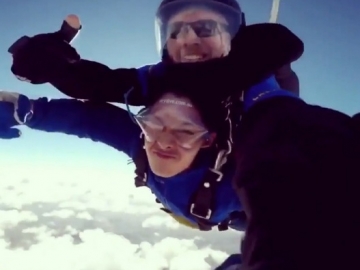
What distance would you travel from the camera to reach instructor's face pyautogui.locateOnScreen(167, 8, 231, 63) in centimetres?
192

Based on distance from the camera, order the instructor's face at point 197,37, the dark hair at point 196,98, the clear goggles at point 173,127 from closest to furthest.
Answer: the dark hair at point 196,98, the clear goggles at point 173,127, the instructor's face at point 197,37

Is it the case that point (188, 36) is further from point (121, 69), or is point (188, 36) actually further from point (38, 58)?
point (38, 58)

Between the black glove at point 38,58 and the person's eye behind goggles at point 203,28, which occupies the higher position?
the person's eye behind goggles at point 203,28

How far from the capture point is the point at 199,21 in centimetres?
208

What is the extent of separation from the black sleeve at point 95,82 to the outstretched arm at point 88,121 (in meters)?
0.34

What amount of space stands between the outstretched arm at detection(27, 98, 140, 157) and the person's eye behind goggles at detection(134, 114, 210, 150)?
31 centimetres

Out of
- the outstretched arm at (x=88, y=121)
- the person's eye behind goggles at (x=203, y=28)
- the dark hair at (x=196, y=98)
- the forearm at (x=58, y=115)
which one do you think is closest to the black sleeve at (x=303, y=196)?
the dark hair at (x=196, y=98)

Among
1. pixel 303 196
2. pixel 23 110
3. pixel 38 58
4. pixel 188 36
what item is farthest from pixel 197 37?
pixel 303 196

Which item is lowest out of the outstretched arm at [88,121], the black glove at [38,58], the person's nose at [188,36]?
the outstretched arm at [88,121]

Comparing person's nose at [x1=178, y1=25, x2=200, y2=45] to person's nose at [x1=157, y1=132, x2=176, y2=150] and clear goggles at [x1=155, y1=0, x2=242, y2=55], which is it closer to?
clear goggles at [x1=155, y1=0, x2=242, y2=55]

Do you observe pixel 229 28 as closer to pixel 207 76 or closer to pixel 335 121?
pixel 207 76

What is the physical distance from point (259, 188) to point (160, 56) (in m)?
1.53

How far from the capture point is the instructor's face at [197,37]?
1924 mm

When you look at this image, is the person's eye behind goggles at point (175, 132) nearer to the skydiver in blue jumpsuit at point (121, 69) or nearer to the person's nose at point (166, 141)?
the person's nose at point (166, 141)
